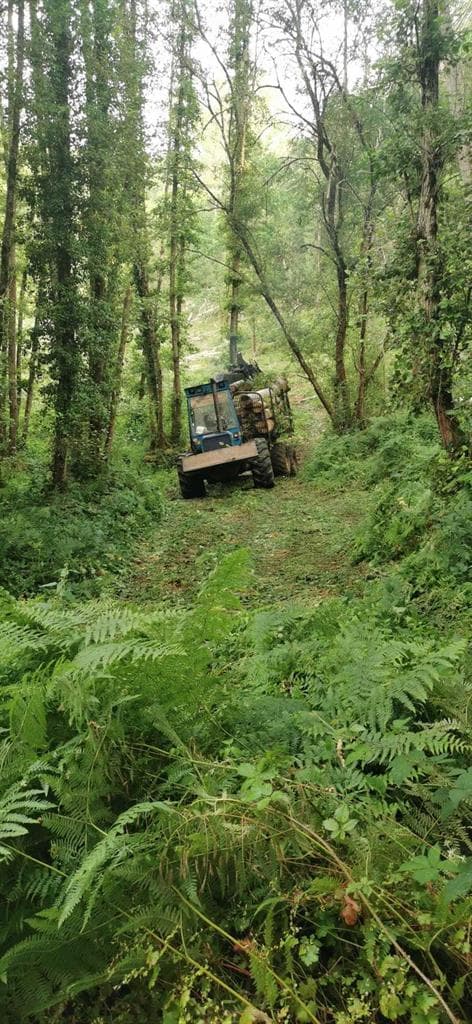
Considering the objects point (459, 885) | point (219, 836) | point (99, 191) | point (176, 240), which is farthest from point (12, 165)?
point (459, 885)

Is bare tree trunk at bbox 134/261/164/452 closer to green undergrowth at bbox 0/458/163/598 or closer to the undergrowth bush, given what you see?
green undergrowth at bbox 0/458/163/598

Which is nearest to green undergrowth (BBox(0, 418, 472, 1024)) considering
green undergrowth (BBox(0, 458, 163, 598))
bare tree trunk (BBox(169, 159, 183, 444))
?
green undergrowth (BBox(0, 458, 163, 598))

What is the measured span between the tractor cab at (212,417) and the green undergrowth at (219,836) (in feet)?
36.4

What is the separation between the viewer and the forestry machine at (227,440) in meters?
13.2

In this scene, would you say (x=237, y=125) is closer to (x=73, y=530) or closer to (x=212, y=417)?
(x=212, y=417)

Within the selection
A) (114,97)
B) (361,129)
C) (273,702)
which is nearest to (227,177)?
(361,129)

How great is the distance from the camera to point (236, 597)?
263cm

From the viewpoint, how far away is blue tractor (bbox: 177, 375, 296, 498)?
1323 cm

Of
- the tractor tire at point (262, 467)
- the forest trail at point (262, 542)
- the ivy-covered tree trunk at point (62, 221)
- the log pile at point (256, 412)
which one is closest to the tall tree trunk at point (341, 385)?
the log pile at point (256, 412)

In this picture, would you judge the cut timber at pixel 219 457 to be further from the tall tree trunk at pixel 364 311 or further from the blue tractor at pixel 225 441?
the tall tree trunk at pixel 364 311

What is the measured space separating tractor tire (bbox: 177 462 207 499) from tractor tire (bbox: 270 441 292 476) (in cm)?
259

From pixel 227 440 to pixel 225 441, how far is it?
6cm

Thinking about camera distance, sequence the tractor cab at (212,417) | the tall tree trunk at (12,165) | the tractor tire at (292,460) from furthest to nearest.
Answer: the tractor tire at (292,460) < the tractor cab at (212,417) < the tall tree trunk at (12,165)

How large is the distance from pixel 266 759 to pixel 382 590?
139 inches
